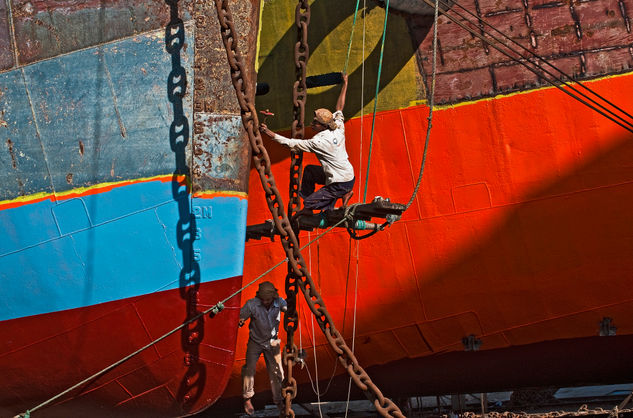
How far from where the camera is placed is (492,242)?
7516 millimetres

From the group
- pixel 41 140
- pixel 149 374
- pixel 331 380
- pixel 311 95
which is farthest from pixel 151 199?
pixel 331 380

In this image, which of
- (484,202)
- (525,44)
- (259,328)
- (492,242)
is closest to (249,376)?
(259,328)

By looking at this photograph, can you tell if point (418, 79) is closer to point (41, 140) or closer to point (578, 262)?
point (578, 262)

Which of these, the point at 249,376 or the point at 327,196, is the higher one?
the point at 327,196

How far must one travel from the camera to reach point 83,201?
6758mm

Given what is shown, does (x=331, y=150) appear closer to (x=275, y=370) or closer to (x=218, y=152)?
(x=218, y=152)

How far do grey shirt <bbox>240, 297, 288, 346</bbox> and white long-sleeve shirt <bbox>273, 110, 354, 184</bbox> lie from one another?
1.19m

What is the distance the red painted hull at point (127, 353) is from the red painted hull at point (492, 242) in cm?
138

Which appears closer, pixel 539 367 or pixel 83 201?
pixel 83 201

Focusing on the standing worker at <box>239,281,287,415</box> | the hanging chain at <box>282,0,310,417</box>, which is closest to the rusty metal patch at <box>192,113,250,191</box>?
the hanging chain at <box>282,0,310,417</box>

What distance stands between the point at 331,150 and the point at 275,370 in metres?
2.04

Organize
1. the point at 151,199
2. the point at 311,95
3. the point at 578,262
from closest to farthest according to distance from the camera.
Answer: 1. the point at 151,199
2. the point at 578,262
3. the point at 311,95

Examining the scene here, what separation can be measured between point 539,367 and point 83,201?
496cm

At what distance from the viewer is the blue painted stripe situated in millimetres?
6715
